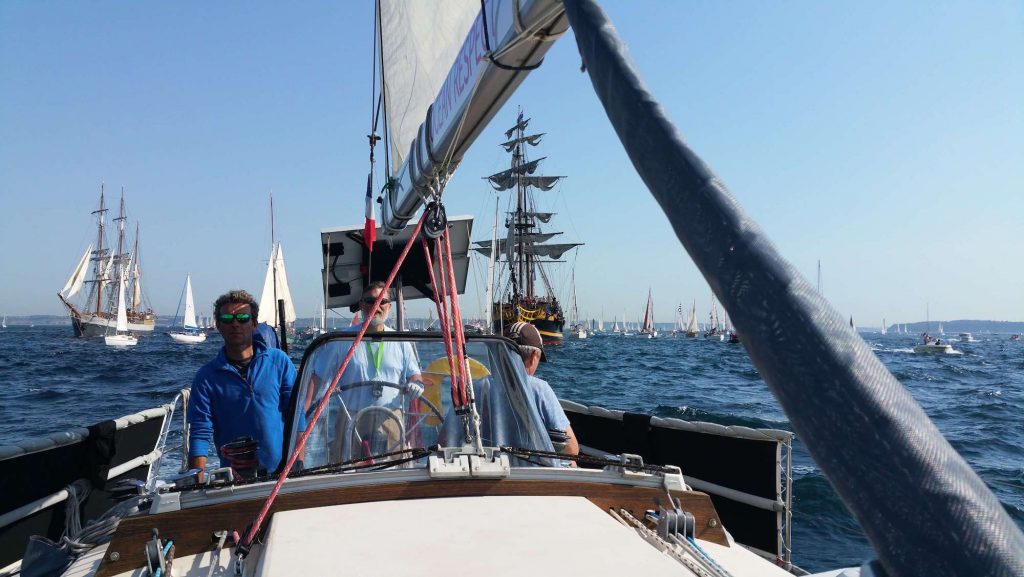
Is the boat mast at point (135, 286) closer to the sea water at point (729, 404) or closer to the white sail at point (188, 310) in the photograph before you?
the white sail at point (188, 310)

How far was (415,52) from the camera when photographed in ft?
12.2

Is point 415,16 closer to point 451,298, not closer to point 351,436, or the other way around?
point 451,298

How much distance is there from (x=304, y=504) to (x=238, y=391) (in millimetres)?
1726

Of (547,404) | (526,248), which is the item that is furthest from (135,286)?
(547,404)

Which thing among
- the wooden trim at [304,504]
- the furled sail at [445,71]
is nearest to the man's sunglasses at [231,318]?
the furled sail at [445,71]

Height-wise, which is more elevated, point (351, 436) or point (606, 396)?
point (351, 436)

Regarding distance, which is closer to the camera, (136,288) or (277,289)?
(277,289)

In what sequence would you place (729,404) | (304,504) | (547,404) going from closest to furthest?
(304,504), (547,404), (729,404)

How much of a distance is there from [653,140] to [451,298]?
205 centimetres

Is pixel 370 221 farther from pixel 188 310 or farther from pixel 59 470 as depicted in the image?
pixel 188 310

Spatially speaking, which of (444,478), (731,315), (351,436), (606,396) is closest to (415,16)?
(351,436)

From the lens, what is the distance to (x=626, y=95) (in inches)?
41.1

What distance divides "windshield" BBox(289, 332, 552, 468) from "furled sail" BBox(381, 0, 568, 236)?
35.7 inches

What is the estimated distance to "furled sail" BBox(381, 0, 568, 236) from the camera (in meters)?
1.99
